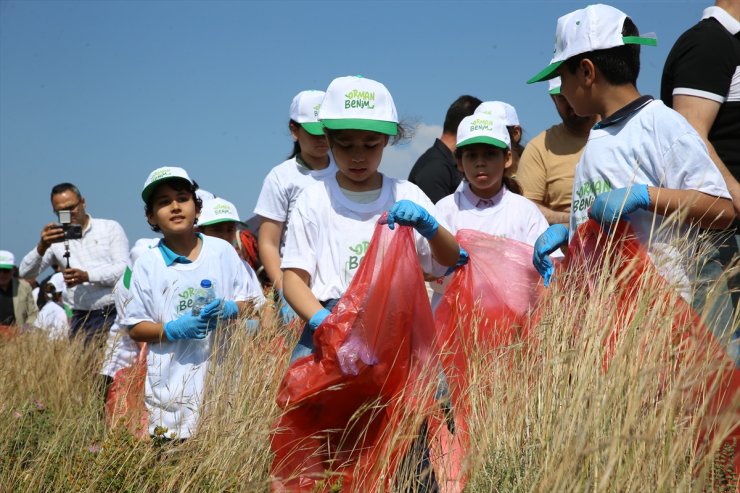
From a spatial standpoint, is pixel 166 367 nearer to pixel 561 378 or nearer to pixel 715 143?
pixel 561 378

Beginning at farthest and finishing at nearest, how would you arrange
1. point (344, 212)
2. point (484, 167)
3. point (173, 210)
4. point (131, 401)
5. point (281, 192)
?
point (281, 192) → point (484, 167) → point (173, 210) → point (131, 401) → point (344, 212)

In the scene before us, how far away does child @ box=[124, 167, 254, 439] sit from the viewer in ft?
13.6

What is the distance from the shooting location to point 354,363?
3014 millimetres

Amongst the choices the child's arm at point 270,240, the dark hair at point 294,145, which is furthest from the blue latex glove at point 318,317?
the dark hair at point 294,145

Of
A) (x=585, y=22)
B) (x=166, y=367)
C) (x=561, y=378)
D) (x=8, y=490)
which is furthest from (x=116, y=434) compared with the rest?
(x=585, y=22)

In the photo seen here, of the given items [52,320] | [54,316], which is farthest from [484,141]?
[54,316]

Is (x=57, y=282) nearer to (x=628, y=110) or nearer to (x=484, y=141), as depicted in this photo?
(x=484, y=141)

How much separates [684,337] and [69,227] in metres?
6.12

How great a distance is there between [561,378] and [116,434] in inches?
65.5

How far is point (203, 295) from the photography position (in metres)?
4.38

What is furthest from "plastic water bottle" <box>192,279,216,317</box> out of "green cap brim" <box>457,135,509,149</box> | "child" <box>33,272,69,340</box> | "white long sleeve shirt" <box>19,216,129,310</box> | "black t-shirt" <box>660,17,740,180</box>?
"child" <box>33,272,69,340</box>

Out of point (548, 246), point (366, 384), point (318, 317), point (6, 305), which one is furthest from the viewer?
point (6, 305)

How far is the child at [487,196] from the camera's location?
471 centimetres

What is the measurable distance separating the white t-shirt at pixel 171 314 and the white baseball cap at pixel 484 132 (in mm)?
1491
